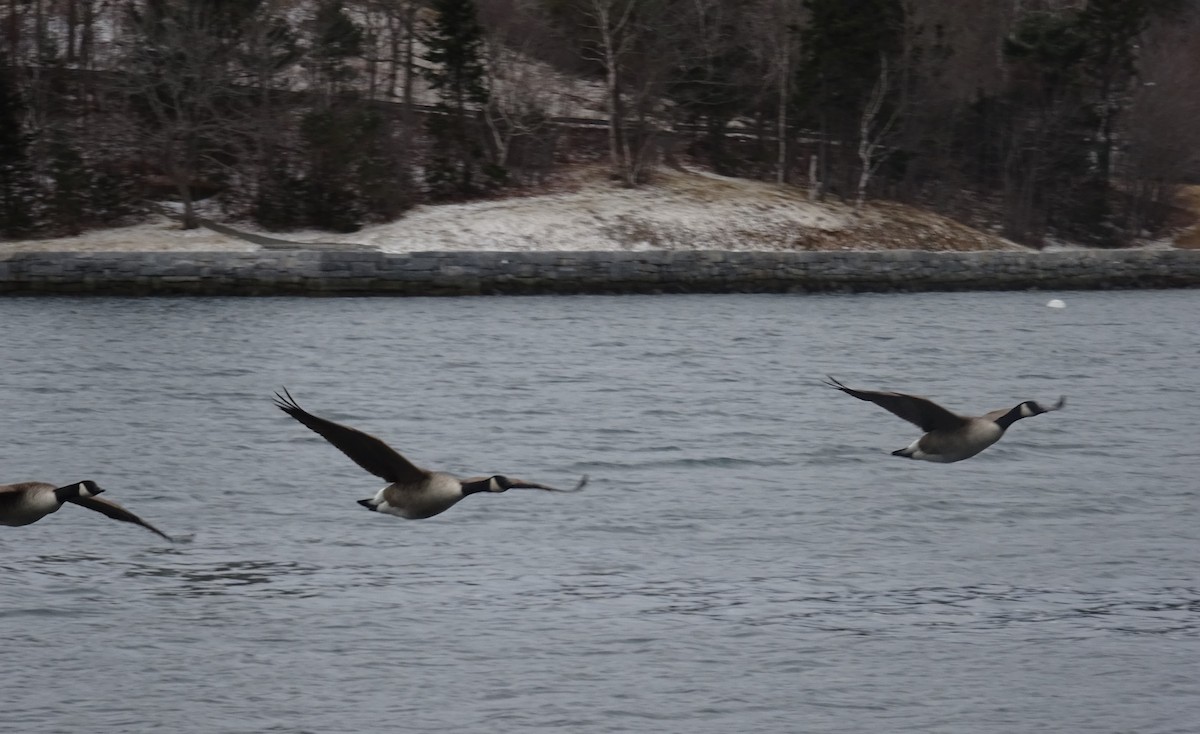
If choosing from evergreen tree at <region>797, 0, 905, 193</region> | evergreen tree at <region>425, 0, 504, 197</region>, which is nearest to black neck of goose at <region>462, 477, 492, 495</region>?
evergreen tree at <region>425, 0, 504, 197</region>

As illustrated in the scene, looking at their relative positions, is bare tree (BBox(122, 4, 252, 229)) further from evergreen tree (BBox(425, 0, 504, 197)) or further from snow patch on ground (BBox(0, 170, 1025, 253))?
evergreen tree (BBox(425, 0, 504, 197))

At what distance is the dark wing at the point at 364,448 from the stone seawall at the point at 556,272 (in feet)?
89.2

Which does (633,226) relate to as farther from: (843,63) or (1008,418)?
(1008,418)

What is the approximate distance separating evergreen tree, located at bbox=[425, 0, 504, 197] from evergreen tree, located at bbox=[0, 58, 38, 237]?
33.8 feet

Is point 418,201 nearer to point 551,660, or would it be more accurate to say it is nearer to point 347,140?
point 347,140

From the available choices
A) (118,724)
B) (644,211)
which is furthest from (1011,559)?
(644,211)

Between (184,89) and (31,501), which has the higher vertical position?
(184,89)

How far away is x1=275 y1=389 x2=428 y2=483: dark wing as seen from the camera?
26.7ft

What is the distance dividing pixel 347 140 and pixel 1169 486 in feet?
97.6

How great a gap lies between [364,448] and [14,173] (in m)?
34.0

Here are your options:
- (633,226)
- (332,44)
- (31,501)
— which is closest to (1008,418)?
(31,501)

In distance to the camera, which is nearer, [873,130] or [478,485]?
[478,485]

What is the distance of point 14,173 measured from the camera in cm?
3981

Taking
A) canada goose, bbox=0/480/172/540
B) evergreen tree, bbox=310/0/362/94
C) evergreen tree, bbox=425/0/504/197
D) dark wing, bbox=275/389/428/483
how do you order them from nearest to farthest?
dark wing, bbox=275/389/428/483, canada goose, bbox=0/480/172/540, evergreen tree, bbox=425/0/504/197, evergreen tree, bbox=310/0/362/94
